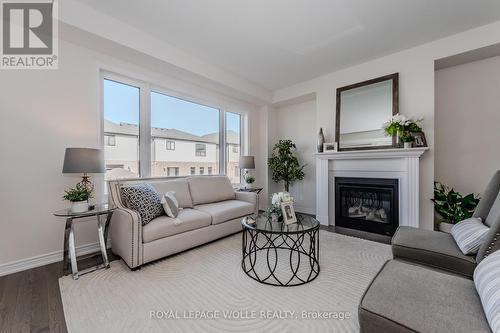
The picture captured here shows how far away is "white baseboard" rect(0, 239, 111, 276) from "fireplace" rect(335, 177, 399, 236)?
369 centimetres

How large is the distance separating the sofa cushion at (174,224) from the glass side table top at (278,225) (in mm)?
723

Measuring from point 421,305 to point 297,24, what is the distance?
2.87m

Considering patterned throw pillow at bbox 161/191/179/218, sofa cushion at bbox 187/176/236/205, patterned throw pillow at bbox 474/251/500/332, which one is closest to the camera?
patterned throw pillow at bbox 474/251/500/332

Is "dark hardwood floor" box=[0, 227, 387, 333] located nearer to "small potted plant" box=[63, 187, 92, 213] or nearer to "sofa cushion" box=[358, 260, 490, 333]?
"small potted plant" box=[63, 187, 92, 213]

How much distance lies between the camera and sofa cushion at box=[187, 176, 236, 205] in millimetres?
3420

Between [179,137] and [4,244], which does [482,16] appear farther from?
[4,244]

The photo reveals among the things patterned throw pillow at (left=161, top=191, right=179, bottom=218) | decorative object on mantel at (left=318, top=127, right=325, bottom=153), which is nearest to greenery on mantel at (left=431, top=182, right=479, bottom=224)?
decorative object on mantel at (left=318, top=127, right=325, bottom=153)

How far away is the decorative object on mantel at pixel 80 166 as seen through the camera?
2.12 m

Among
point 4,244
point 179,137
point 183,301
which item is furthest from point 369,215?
point 4,244

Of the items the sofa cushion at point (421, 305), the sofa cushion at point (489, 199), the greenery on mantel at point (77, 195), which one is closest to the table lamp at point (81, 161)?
the greenery on mantel at point (77, 195)

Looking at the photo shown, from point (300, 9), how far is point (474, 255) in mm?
2717

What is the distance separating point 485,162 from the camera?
2.94m

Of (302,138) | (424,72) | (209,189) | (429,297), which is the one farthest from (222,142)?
(429,297)

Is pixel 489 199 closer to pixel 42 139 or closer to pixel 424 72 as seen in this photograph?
pixel 424 72
